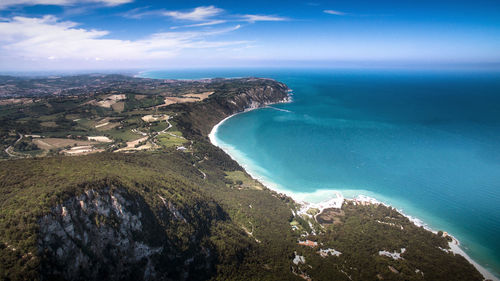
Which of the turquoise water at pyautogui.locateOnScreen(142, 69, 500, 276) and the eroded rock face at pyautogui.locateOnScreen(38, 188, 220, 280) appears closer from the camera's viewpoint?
the eroded rock face at pyautogui.locateOnScreen(38, 188, 220, 280)

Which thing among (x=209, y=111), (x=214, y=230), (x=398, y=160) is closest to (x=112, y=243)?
(x=214, y=230)

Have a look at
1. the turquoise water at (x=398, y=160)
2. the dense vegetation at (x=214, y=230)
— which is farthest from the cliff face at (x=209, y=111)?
the dense vegetation at (x=214, y=230)

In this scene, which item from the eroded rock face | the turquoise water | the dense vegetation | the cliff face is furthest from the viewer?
the cliff face

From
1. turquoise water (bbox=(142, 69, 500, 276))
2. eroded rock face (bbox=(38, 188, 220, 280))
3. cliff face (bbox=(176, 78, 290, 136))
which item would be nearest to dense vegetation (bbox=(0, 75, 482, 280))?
eroded rock face (bbox=(38, 188, 220, 280))

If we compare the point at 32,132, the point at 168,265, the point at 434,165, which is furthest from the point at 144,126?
the point at 434,165

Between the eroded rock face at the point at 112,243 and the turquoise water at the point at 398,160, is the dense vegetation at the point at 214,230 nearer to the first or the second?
the eroded rock face at the point at 112,243

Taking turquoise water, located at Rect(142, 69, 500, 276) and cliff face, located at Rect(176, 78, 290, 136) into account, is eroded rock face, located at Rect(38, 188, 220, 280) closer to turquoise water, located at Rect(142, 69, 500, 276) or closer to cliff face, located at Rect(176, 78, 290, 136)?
turquoise water, located at Rect(142, 69, 500, 276)

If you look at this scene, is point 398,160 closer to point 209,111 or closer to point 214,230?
point 214,230
